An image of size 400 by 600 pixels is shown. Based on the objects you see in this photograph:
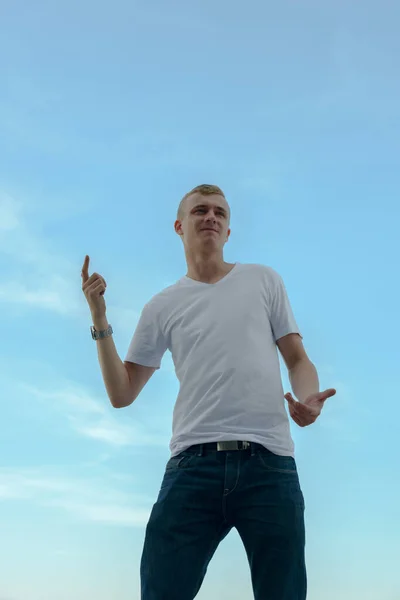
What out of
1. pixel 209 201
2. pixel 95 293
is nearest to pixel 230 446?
pixel 95 293

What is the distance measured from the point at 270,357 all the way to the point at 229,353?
1.01 ft

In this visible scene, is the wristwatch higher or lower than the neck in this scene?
lower

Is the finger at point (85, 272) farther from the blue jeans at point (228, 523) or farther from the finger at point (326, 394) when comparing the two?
the finger at point (326, 394)

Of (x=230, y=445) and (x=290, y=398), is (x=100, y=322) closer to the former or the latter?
(x=230, y=445)

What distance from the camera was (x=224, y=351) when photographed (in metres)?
4.82

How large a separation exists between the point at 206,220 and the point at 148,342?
1.02 m

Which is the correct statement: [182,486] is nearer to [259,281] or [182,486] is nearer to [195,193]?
[259,281]

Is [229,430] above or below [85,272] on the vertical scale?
below

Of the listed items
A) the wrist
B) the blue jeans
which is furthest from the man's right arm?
the blue jeans

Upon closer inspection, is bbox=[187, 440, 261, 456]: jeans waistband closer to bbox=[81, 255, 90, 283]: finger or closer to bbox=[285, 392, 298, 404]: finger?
bbox=[285, 392, 298, 404]: finger

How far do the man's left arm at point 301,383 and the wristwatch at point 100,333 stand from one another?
1194 mm

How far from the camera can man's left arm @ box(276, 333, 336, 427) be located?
14.2 feet

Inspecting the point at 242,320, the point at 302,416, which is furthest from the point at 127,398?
the point at 302,416

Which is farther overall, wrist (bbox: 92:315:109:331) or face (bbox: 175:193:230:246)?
face (bbox: 175:193:230:246)
